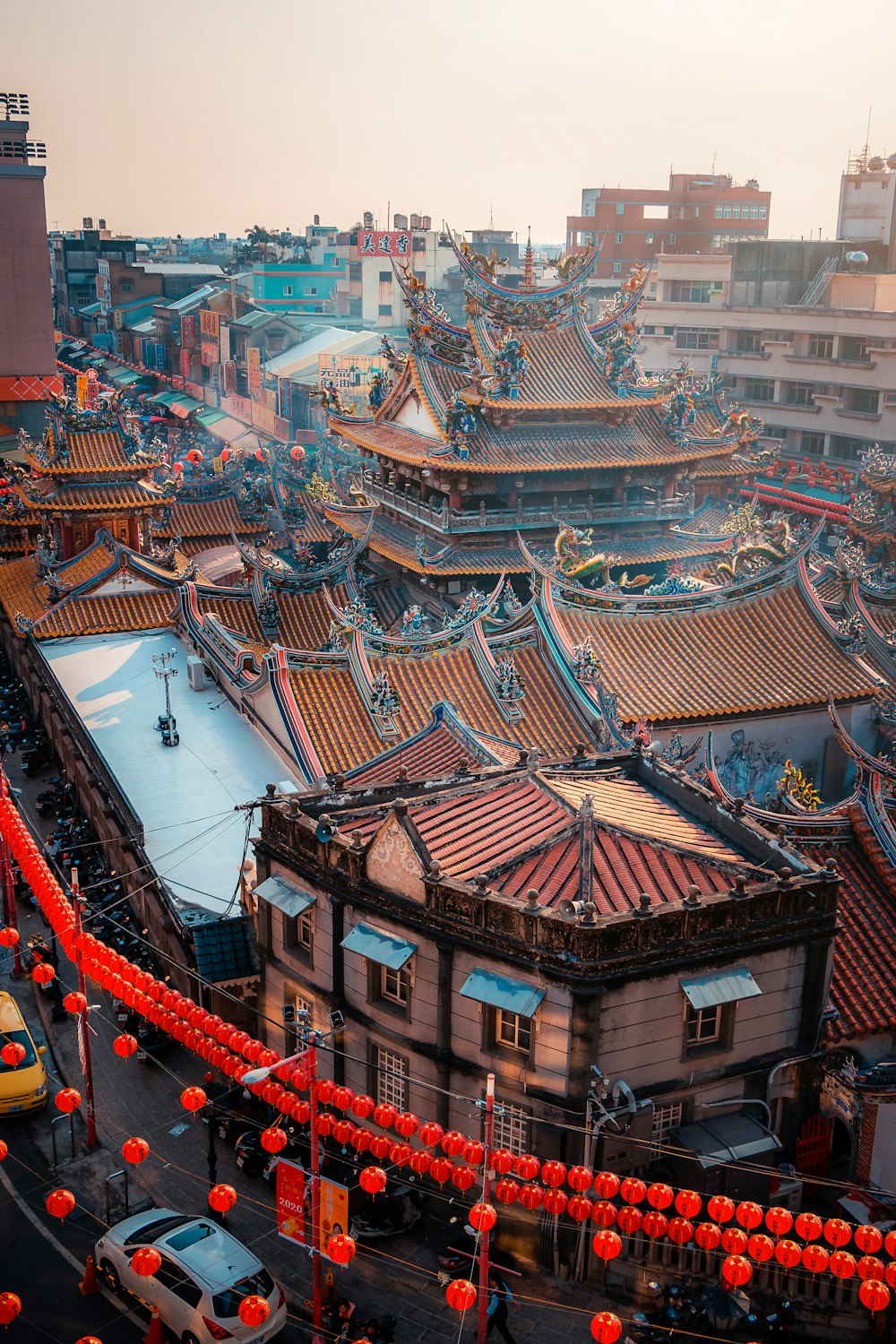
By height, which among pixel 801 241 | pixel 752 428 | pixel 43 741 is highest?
pixel 801 241

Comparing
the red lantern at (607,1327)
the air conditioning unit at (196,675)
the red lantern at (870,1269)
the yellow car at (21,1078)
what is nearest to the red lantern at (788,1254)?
the red lantern at (870,1269)

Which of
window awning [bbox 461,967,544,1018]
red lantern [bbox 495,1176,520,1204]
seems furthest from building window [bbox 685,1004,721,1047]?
red lantern [bbox 495,1176,520,1204]

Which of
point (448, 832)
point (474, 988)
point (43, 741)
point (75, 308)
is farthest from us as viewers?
point (75, 308)

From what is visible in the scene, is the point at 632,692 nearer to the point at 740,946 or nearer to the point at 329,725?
the point at 329,725

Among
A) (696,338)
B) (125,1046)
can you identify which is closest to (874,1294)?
(125,1046)

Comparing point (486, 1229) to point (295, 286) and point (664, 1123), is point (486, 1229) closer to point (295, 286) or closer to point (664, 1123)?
point (664, 1123)

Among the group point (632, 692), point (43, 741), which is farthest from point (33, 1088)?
point (43, 741)

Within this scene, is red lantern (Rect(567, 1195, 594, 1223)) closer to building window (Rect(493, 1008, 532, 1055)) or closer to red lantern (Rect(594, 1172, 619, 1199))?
red lantern (Rect(594, 1172, 619, 1199))
